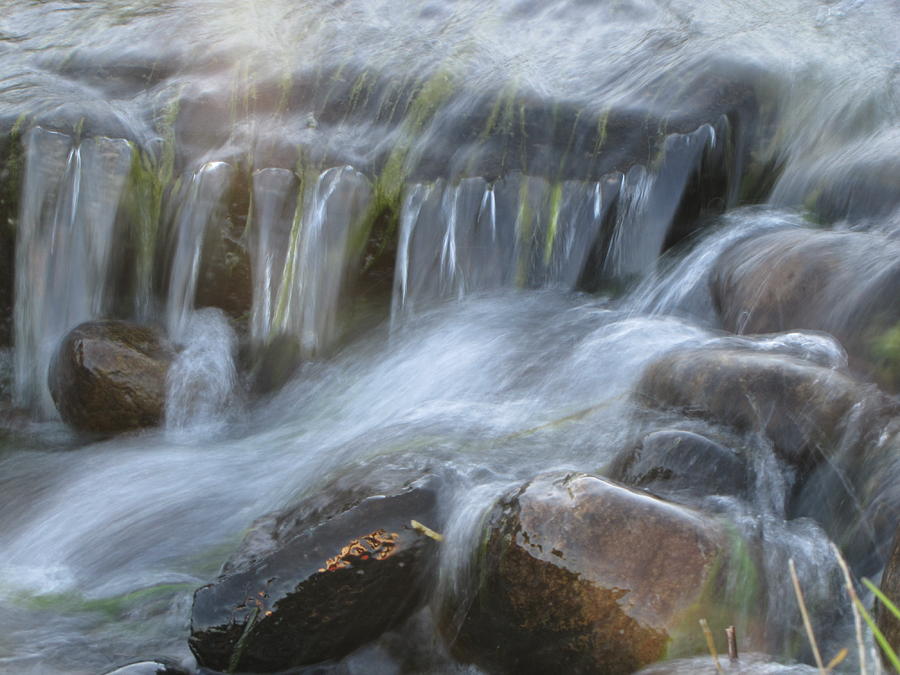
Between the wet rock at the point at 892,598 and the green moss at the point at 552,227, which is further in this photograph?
the green moss at the point at 552,227

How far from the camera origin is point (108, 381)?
5.56 meters

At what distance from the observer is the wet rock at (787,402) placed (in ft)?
11.6

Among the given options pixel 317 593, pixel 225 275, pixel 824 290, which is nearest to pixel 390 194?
pixel 225 275

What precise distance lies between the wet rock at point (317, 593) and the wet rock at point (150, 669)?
0.29 ft

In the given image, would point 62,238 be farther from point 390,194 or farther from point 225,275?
point 390,194

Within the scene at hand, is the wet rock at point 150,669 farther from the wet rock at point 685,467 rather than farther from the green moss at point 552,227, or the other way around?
the green moss at point 552,227

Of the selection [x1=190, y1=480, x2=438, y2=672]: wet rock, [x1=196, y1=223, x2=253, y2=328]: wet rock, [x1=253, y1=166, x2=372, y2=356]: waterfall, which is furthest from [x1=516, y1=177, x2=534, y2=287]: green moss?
[x1=190, y1=480, x2=438, y2=672]: wet rock

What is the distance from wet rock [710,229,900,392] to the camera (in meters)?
4.11

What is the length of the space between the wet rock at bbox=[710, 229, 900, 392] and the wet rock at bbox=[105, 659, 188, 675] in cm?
278

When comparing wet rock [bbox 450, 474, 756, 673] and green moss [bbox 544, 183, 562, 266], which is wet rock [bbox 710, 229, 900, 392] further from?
wet rock [bbox 450, 474, 756, 673]

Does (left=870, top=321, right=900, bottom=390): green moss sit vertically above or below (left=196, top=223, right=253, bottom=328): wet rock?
above

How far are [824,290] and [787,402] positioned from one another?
105 cm

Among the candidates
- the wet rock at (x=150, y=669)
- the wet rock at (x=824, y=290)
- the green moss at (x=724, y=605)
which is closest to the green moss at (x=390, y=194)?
the wet rock at (x=824, y=290)

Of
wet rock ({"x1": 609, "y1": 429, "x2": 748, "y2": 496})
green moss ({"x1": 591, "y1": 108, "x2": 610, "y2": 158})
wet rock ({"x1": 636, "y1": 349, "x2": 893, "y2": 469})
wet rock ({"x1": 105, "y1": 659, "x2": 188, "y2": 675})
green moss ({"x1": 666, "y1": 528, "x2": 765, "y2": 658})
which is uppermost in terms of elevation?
green moss ({"x1": 591, "y1": 108, "x2": 610, "y2": 158})
